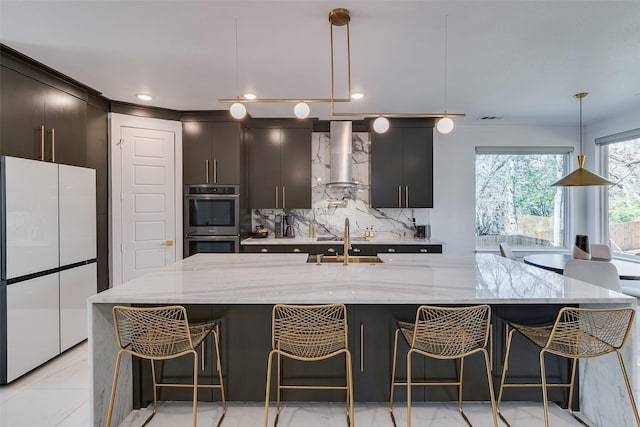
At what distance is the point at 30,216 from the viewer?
2508 mm

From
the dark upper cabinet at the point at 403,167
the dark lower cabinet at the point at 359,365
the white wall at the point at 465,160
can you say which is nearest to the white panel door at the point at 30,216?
the dark lower cabinet at the point at 359,365

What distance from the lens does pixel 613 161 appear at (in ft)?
14.5

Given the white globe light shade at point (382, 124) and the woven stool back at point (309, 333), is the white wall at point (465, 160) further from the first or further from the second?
the woven stool back at point (309, 333)

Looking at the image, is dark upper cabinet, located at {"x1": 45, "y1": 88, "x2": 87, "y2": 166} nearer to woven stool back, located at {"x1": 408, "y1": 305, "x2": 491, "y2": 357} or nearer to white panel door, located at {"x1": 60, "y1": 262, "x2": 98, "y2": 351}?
white panel door, located at {"x1": 60, "y1": 262, "x2": 98, "y2": 351}

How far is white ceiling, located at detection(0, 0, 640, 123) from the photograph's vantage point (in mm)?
1979

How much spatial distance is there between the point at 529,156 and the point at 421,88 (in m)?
2.72

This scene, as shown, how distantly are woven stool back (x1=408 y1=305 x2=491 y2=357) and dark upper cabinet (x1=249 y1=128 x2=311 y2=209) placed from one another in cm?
299

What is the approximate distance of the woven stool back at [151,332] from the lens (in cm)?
172

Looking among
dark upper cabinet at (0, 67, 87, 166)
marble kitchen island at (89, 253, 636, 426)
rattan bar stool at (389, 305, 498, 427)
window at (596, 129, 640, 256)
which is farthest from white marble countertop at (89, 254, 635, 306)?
window at (596, 129, 640, 256)

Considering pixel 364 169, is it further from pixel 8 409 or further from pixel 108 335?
pixel 8 409

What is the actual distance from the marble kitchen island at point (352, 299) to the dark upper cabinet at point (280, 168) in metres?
→ 2.12

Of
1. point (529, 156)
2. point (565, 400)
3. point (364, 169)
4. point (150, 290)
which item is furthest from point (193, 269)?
point (529, 156)

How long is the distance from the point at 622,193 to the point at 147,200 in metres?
6.18

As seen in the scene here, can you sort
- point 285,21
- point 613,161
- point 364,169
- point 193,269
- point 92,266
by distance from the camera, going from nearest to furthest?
point 285,21
point 193,269
point 92,266
point 613,161
point 364,169
